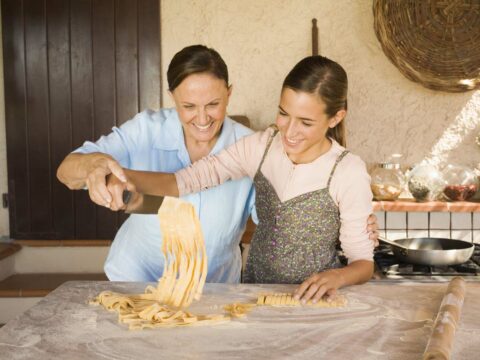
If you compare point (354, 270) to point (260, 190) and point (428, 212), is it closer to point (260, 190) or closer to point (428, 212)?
point (260, 190)

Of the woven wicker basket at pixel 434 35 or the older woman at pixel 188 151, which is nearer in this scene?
the older woman at pixel 188 151

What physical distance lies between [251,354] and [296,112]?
0.89 metres

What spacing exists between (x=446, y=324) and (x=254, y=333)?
494mm

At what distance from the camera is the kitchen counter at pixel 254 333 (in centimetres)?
147

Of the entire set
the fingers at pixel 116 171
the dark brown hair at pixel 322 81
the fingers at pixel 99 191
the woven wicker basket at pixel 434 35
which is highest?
the woven wicker basket at pixel 434 35

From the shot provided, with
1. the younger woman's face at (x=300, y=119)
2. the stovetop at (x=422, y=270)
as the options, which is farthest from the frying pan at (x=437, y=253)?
the younger woman's face at (x=300, y=119)

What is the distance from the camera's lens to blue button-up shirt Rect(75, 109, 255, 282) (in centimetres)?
230

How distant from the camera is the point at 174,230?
6.37 feet

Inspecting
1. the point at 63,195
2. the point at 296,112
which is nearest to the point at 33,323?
the point at 296,112

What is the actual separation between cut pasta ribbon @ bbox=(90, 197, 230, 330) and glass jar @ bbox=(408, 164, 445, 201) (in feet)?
6.91

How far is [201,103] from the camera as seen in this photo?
2121mm

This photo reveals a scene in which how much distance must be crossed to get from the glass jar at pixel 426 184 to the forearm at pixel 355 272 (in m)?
1.70

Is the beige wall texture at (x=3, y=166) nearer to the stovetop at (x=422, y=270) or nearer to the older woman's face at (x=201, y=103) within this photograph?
the older woman's face at (x=201, y=103)

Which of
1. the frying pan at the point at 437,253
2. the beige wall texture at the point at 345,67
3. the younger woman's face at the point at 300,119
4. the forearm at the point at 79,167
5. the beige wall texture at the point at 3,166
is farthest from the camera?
the beige wall texture at the point at 3,166
